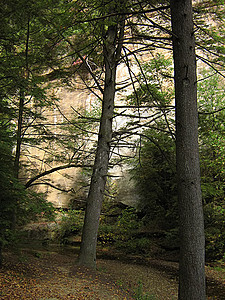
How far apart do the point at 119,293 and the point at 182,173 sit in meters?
2.84

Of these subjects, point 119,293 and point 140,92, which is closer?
point 119,293

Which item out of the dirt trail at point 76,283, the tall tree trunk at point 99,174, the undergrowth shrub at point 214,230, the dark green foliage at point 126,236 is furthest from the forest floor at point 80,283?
the dark green foliage at point 126,236

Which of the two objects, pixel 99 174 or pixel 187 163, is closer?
pixel 187 163

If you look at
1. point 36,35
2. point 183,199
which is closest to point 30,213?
point 183,199

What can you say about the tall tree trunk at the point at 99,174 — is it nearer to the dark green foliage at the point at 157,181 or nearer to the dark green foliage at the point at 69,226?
the dark green foliage at the point at 157,181

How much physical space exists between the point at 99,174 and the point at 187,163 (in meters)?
3.54

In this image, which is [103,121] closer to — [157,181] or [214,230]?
[214,230]

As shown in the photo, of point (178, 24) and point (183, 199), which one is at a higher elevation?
point (178, 24)

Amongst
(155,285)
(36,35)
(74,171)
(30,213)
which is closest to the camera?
(30,213)

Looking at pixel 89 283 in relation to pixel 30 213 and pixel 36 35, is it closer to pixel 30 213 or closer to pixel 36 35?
pixel 30 213

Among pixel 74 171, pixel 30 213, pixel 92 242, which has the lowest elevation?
pixel 92 242

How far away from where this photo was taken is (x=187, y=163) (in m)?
3.62

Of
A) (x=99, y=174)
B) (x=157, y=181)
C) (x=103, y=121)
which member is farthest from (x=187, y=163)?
(x=157, y=181)

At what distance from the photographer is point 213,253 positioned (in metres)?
8.95
